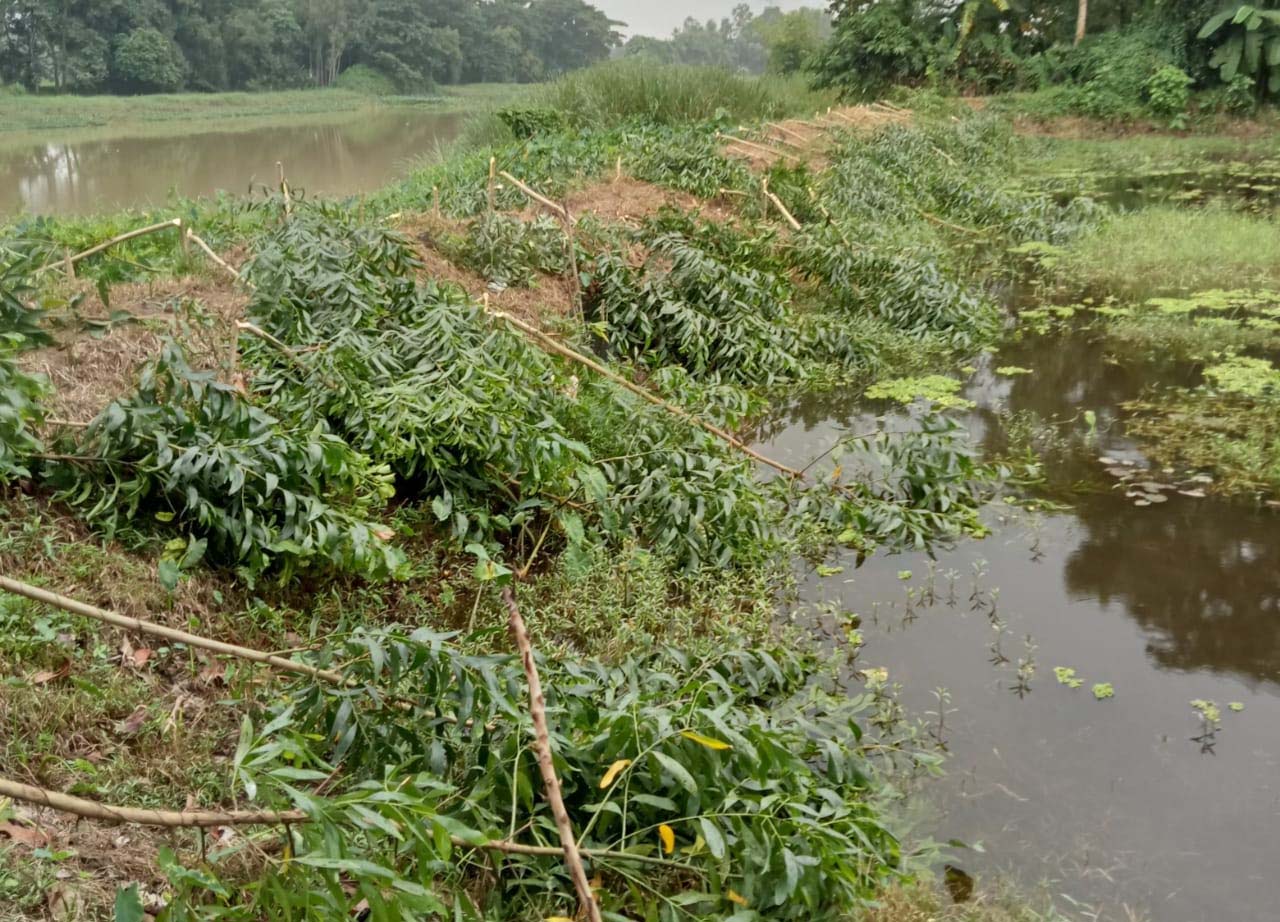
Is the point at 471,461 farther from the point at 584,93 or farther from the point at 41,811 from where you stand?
the point at 584,93

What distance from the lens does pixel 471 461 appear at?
13.9 ft

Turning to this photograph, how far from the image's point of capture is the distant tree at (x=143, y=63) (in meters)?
32.6

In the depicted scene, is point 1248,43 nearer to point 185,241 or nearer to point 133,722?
point 185,241

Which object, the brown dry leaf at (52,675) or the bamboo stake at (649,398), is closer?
the brown dry leaf at (52,675)

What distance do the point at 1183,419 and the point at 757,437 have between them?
2.46 meters

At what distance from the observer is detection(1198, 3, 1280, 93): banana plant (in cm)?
1838

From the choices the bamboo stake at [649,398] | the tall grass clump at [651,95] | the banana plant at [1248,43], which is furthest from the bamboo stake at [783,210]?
the banana plant at [1248,43]

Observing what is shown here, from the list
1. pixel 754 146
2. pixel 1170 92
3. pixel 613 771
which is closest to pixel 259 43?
pixel 1170 92

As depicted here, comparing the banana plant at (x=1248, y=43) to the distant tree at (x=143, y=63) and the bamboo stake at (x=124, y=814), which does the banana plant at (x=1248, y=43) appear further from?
the distant tree at (x=143, y=63)

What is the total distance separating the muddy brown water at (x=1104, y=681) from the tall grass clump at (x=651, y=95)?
10302mm

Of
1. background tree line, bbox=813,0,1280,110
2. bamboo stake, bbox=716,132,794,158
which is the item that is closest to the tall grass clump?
bamboo stake, bbox=716,132,794,158

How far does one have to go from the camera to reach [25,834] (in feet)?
7.43

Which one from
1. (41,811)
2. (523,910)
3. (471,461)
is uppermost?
(471,461)

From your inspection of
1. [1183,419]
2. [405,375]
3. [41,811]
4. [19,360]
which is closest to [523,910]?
[41,811]
